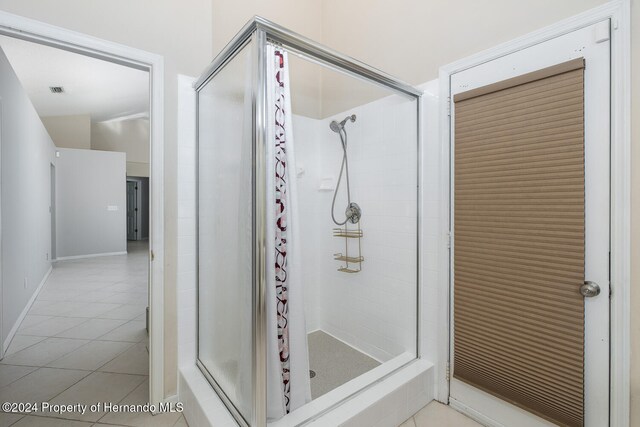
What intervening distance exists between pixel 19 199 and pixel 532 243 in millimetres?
4470

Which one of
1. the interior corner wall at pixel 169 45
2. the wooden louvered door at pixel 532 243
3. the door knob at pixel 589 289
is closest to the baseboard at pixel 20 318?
the interior corner wall at pixel 169 45

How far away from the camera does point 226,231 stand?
1515mm

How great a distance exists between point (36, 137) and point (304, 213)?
413 centimetres

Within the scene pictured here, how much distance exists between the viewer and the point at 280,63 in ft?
4.45

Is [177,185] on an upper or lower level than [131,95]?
lower

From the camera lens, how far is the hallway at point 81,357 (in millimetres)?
1686

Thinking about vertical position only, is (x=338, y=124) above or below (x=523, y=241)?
above

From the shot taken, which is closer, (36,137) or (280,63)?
(280,63)

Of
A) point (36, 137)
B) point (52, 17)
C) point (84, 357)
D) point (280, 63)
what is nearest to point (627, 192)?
point (280, 63)

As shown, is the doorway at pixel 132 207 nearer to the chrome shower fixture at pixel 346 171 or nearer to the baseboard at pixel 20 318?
the baseboard at pixel 20 318

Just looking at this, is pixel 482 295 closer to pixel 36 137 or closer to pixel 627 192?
pixel 627 192

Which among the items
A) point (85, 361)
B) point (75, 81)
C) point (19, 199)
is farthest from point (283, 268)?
point (75, 81)

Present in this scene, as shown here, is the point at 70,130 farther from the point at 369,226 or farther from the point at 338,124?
the point at 369,226

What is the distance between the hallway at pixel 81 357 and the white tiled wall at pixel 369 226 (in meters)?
1.39
